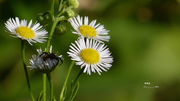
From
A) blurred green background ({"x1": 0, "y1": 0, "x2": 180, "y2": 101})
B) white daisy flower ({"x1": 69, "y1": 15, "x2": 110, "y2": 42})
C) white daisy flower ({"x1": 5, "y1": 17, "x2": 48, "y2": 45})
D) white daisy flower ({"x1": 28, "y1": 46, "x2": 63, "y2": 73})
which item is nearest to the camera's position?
white daisy flower ({"x1": 28, "y1": 46, "x2": 63, "y2": 73})

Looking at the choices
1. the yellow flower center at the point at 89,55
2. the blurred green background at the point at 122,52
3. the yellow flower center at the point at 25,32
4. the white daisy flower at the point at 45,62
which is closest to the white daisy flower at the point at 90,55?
the yellow flower center at the point at 89,55

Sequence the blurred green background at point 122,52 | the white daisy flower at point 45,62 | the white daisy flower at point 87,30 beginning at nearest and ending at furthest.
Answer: the white daisy flower at point 45,62, the white daisy flower at point 87,30, the blurred green background at point 122,52

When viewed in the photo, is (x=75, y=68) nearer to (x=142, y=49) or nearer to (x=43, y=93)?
(x=142, y=49)

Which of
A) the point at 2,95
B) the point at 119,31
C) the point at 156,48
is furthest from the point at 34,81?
the point at 156,48

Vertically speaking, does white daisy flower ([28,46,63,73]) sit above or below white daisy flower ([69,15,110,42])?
below

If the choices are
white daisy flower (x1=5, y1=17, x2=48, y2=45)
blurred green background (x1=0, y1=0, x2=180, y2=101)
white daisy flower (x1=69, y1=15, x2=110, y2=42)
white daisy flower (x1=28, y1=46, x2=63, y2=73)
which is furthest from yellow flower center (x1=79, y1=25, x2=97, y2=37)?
blurred green background (x1=0, y1=0, x2=180, y2=101)

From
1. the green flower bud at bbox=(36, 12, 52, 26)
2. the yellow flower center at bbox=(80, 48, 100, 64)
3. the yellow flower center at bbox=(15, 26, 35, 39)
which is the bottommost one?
the yellow flower center at bbox=(80, 48, 100, 64)

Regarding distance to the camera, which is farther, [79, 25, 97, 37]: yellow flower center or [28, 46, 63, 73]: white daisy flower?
[79, 25, 97, 37]: yellow flower center

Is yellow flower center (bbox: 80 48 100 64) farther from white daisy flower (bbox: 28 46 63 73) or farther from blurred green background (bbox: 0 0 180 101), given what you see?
blurred green background (bbox: 0 0 180 101)

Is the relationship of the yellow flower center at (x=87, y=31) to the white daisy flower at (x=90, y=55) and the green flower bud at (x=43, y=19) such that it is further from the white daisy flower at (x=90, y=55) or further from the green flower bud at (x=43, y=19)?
the green flower bud at (x=43, y=19)
